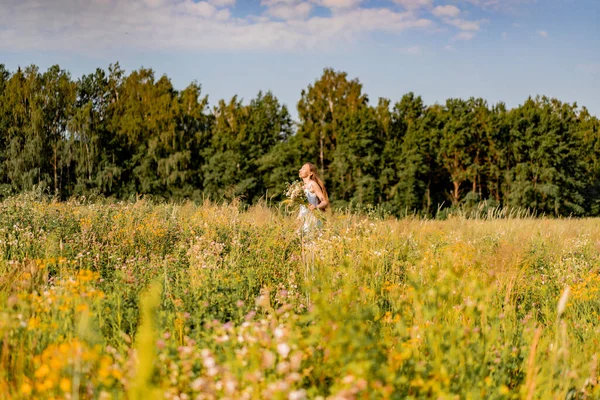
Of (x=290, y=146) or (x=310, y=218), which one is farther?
(x=290, y=146)

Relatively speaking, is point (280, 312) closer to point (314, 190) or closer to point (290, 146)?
point (314, 190)

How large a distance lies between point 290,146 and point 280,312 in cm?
2670

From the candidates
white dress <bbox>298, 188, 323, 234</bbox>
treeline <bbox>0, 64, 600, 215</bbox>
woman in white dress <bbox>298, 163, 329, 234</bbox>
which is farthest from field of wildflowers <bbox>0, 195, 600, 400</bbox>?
treeline <bbox>0, 64, 600, 215</bbox>

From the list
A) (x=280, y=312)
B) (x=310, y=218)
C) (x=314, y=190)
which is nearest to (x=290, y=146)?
(x=314, y=190)

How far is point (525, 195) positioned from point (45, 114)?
28639 mm

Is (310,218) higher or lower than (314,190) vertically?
lower

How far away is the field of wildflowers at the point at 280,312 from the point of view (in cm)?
239

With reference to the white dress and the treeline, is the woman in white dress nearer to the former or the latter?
the white dress

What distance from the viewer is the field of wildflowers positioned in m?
2.39

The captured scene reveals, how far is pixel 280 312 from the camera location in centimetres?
316

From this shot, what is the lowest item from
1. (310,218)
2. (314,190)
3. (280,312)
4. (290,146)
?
(280,312)

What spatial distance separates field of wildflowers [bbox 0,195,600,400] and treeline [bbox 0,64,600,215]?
65.0 feet

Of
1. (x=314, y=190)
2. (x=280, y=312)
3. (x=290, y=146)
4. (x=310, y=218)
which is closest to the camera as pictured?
(x=280, y=312)

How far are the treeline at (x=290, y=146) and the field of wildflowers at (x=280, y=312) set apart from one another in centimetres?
1983
